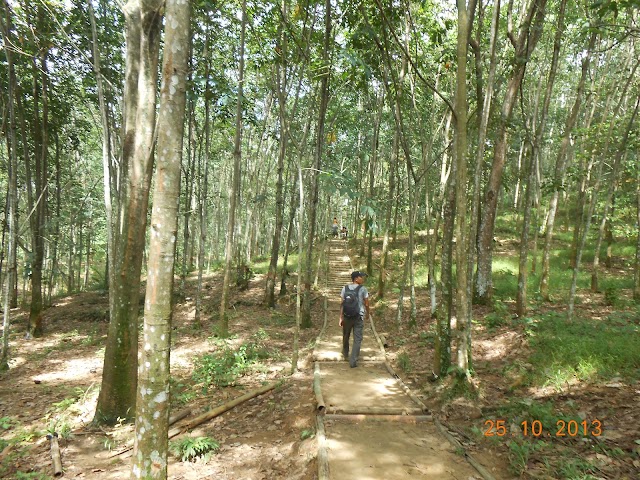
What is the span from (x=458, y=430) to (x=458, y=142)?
443 cm

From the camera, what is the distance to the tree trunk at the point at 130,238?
5453 mm

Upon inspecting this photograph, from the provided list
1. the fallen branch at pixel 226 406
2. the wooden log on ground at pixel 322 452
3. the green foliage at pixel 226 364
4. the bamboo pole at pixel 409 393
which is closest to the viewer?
the wooden log on ground at pixel 322 452

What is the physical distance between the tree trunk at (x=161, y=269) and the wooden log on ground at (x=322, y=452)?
5.55 ft

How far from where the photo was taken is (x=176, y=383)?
770 cm

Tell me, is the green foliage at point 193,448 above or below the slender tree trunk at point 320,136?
below

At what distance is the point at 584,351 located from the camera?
6570 millimetres

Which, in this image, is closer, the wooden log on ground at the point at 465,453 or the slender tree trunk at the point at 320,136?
the wooden log on ground at the point at 465,453

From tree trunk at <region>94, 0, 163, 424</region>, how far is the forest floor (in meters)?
0.64

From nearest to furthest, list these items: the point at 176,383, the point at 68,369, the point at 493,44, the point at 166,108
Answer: the point at 166,108, the point at 493,44, the point at 176,383, the point at 68,369

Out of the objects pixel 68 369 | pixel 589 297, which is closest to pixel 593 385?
pixel 589 297

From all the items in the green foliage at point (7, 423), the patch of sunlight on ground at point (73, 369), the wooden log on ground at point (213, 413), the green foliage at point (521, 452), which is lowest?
the patch of sunlight on ground at point (73, 369)

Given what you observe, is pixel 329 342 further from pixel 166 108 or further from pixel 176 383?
pixel 166 108

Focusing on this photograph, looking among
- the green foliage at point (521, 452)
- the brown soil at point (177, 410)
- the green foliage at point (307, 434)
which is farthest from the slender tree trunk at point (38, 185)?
the green foliage at point (521, 452)

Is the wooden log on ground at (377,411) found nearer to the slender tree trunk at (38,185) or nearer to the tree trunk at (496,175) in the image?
the tree trunk at (496,175)
